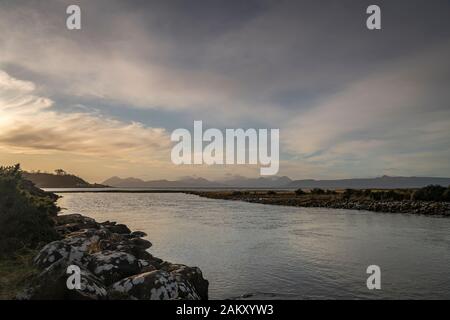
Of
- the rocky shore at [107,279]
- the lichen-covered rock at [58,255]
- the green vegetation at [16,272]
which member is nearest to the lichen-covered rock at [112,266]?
the rocky shore at [107,279]

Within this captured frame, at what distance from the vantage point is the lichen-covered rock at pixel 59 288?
10.2 metres

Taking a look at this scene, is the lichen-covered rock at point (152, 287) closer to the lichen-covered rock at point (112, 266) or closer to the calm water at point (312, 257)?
the lichen-covered rock at point (112, 266)

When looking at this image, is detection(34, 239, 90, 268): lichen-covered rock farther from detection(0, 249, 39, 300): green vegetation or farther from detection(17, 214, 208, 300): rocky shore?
detection(0, 249, 39, 300): green vegetation

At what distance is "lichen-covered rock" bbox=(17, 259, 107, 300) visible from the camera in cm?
1016

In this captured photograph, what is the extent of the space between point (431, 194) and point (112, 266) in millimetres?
68502

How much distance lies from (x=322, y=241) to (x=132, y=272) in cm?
1955

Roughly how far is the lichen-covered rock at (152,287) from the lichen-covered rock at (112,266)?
0.95 meters

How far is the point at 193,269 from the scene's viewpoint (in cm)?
1513

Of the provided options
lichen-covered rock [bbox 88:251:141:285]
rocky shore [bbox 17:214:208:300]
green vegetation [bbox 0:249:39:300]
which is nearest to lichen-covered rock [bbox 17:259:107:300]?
rocky shore [bbox 17:214:208:300]

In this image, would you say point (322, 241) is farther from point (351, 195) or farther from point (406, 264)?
point (351, 195)

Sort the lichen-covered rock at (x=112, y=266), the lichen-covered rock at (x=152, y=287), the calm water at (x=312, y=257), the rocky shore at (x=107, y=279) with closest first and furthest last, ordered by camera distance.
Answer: the rocky shore at (x=107, y=279), the lichen-covered rock at (x=152, y=287), the lichen-covered rock at (x=112, y=266), the calm water at (x=312, y=257)

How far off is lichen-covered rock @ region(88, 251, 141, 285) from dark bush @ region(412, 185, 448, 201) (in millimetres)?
65972

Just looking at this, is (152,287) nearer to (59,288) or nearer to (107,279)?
(107,279)
